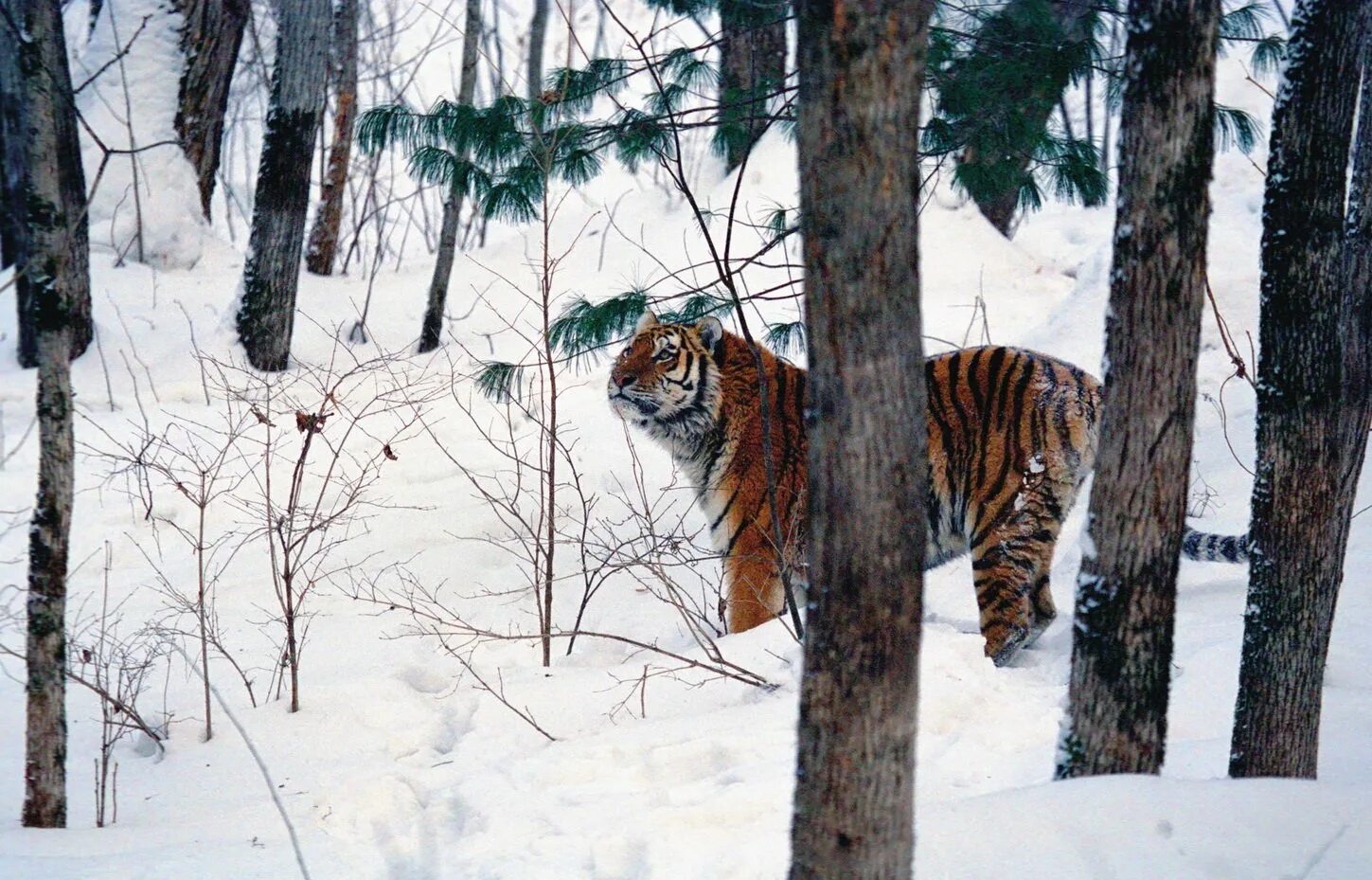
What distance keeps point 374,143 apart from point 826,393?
4172 mm

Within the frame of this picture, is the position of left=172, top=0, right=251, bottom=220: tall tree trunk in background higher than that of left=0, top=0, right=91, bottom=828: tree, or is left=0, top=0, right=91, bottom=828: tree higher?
left=172, top=0, right=251, bottom=220: tall tree trunk in background

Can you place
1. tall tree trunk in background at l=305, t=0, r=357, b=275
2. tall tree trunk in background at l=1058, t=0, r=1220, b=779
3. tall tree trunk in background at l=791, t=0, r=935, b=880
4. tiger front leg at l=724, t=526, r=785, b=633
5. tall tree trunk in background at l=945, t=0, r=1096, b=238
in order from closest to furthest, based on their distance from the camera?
1. tall tree trunk in background at l=791, t=0, r=935, b=880
2. tall tree trunk in background at l=1058, t=0, r=1220, b=779
3. tall tree trunk in background at l=945, t=0, r=1096, b=238
4. tiger front leg at l=724, t=526, r=785, b=633
5. tall tree trunk in background at l=305, t=0, r=357, b=275

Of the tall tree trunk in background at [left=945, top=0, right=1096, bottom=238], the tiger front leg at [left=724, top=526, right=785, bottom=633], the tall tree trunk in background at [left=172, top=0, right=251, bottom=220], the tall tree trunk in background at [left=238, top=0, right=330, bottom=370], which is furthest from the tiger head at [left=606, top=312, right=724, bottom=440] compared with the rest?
the tall tree trunk in background at [left=172, top=0, right=251, bottom=220]

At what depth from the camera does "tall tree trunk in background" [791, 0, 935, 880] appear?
187 cm

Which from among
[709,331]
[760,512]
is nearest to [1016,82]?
[709,331]

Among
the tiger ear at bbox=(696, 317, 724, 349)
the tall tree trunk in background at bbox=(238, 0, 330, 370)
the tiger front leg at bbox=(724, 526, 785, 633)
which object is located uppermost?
the tall tree trunk in background at bbox=(238, 0, 330, 370)

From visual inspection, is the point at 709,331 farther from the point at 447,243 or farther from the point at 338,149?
the point at 338,149

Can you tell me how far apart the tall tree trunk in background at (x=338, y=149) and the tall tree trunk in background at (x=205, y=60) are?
3.21 feet

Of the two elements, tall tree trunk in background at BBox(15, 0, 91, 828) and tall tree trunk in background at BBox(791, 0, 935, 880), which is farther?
tall tree trunk in background at BBox(15, 0, 91, 828)

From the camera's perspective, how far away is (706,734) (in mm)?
3924

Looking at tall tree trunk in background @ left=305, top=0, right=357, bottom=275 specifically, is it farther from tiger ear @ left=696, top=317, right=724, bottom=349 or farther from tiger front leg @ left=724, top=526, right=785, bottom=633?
tiger front leg @ left=724, top=526, right=785, bottom=633

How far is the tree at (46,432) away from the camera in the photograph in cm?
331

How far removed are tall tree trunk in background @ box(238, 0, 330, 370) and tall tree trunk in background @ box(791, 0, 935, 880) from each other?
685 centimetres

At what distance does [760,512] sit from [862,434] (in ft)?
11.0
